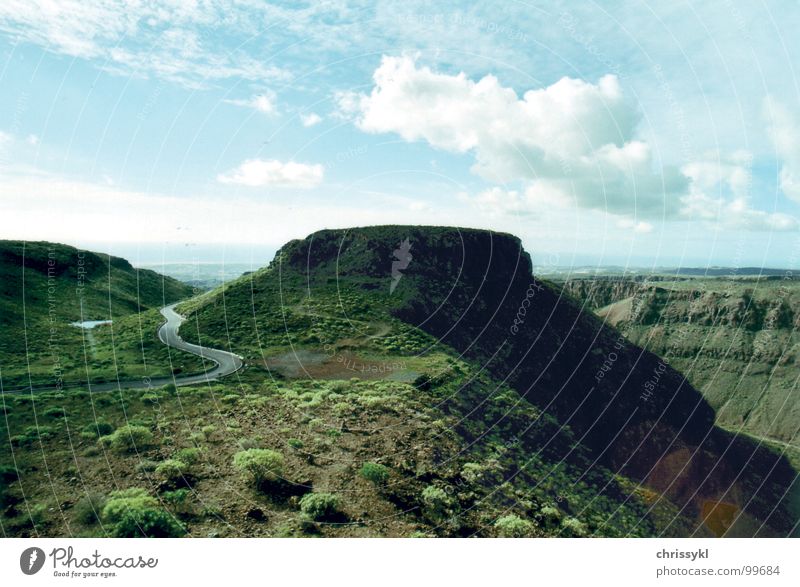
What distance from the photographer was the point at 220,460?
20.3m

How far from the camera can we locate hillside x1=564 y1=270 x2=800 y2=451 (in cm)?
10844

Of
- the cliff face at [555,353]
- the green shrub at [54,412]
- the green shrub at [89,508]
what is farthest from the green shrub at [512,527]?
the cliff face at [555,353]

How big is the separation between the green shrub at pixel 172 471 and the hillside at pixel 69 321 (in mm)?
20763

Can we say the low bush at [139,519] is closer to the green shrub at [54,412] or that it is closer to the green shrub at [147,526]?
the green shrub at [147,526]

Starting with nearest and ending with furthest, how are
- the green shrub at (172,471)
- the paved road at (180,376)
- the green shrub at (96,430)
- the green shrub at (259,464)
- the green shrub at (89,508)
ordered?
1. the green shrub at (89,508)
2. the green shrub at (172,471)
3. the green shrub at (259,464)
4. the green shrub at (96,430)
5. the paved road at (180,376)

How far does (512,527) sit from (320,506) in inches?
387

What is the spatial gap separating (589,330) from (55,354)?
292ft

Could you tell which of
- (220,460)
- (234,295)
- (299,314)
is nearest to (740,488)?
(299,314)

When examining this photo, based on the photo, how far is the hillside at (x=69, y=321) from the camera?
3812 centimetres

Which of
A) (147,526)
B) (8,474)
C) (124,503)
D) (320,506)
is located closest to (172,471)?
(124,503)

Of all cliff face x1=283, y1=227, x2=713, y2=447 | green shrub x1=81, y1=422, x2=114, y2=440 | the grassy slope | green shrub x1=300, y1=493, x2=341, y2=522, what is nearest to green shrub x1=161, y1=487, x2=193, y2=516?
the grassy slope

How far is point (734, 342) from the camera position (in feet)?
425

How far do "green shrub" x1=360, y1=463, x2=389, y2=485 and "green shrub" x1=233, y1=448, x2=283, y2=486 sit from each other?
13.7 ft

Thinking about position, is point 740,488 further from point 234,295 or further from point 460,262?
point 234,295
